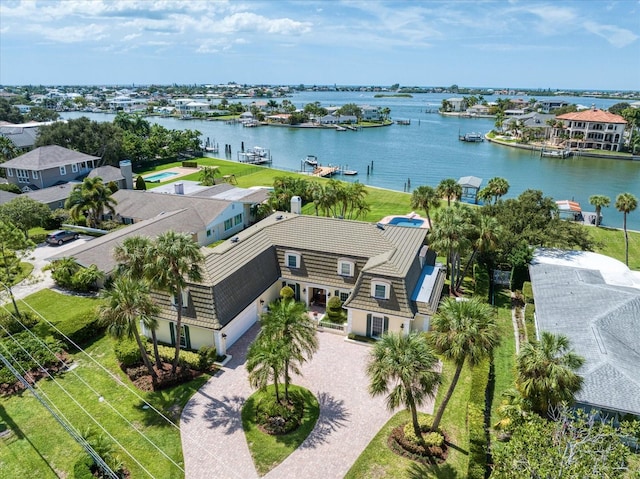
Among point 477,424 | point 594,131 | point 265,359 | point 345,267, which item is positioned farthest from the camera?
point 594,131

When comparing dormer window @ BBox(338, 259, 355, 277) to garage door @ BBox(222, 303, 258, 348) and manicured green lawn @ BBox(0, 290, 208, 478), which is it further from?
manicured green lawn @ BBox(0, 290, 208, 478)

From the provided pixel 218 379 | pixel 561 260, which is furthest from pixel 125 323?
pixel 561 260

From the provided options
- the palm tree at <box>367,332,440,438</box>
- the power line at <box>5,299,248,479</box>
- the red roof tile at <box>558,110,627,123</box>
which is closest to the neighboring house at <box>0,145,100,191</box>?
the power line at <box>5,299,248,479</box>

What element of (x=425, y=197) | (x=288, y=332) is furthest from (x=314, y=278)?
(x=425, y=197)

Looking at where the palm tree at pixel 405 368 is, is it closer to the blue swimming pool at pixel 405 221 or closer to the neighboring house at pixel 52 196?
the blue swimming pool at pixel 405 221

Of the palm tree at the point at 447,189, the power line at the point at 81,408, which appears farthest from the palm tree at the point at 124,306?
the palm tree at the point at 447,189

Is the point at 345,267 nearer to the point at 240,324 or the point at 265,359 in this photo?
the point at 240,324
